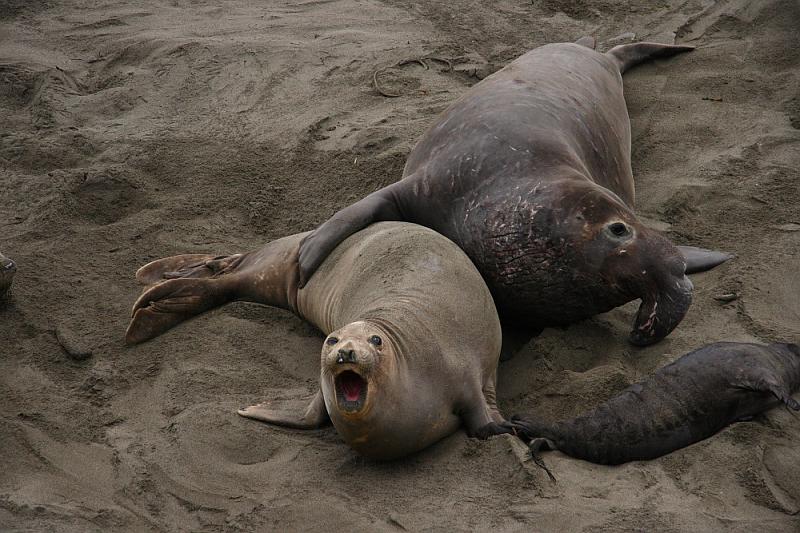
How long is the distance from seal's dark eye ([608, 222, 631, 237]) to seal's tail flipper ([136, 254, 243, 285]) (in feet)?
7.00

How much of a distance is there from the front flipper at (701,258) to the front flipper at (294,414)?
2046mm

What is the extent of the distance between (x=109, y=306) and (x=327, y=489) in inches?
85.7

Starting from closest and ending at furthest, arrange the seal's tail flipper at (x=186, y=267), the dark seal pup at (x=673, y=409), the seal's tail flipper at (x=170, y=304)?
the dark seal pup at (x=673, y=409)
the seal's tail flipper at (x=170, y=304)
the seal's tail flipper at (x=186, y=267)

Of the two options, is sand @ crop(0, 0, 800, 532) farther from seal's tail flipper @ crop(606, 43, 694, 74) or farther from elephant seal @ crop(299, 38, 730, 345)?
elephant seal @ crop(299, 38, 730, 345)

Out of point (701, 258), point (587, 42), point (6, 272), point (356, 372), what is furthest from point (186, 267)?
point (587, 42)

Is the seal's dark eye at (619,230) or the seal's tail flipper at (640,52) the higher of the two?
the seal's dark eye at (619,230)

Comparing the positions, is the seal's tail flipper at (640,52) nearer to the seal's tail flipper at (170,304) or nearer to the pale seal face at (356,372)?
the seal's tail flipper at (170,304)

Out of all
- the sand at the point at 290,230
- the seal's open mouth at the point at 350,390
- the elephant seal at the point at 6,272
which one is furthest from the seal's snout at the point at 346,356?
the elephant seal at the point at 6,272

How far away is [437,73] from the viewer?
769 centimetres

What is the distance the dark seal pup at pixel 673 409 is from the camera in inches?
155

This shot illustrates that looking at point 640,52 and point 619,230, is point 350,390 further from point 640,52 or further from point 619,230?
point 640,52

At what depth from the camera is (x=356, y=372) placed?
3723 millimetres

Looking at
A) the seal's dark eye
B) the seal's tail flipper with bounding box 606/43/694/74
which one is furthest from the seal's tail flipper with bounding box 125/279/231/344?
the seal's tail flipper with bounding box 606/43/694/74

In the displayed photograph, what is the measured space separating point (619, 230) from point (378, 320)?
49.9 inches
